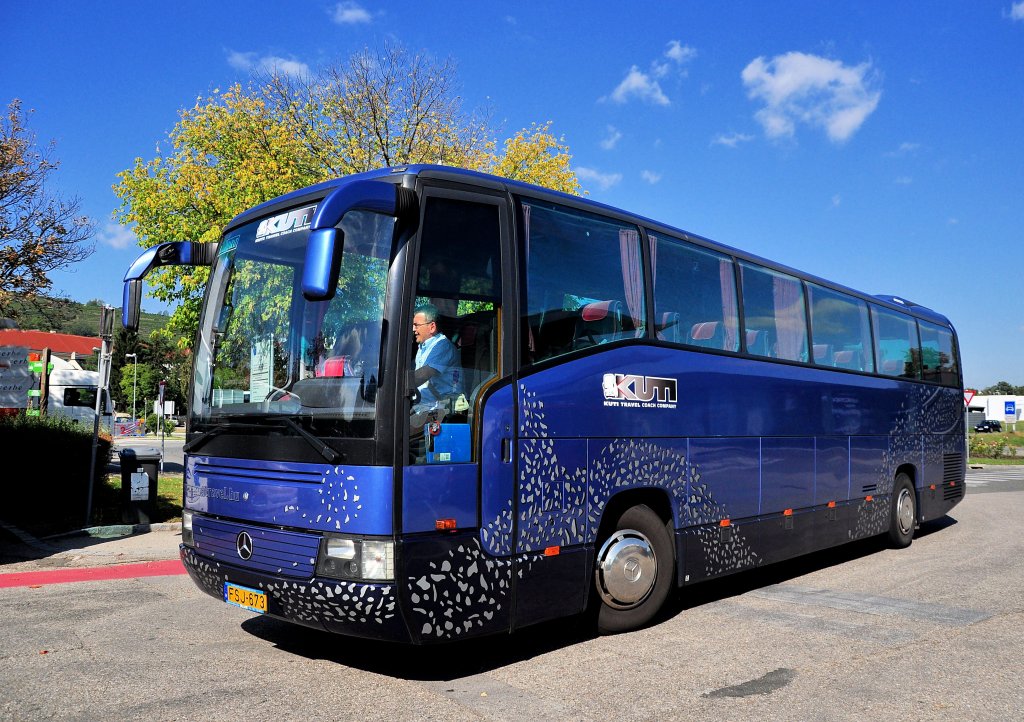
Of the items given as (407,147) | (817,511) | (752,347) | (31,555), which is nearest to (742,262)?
(752,347)

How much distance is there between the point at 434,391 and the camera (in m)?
5.08

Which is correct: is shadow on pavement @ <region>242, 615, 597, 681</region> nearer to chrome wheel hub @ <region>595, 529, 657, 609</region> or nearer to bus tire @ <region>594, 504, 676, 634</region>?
bus tire @ <region>594, 504, 676, 634</region>

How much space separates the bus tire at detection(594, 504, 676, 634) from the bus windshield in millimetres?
2396

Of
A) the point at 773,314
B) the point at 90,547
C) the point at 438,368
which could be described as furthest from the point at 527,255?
the point at 90,547

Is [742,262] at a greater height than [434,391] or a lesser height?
greater

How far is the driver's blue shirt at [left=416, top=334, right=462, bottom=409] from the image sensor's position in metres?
5.03

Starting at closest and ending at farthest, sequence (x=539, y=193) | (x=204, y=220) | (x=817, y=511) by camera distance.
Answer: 1. (x=539, y=193)
2. (x=817, y=511)
3. (x=204, y=220)

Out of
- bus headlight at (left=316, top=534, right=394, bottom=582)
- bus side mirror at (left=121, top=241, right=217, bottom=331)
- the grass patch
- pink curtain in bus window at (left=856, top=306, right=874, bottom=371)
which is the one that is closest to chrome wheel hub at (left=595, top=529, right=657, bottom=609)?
bus headlight at (left=316, top=534, right=394, bottom=582)

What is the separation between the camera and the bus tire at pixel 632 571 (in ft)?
20.7

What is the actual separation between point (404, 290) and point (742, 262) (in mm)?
4740

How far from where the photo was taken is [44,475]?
1291cm

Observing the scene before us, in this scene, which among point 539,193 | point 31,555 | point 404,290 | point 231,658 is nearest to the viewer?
point 404,290

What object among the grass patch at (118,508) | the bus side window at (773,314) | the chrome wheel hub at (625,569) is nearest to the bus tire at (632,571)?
the chrome wheel hub at (625,569)

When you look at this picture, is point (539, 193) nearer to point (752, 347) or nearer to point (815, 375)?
point (752, 347)
